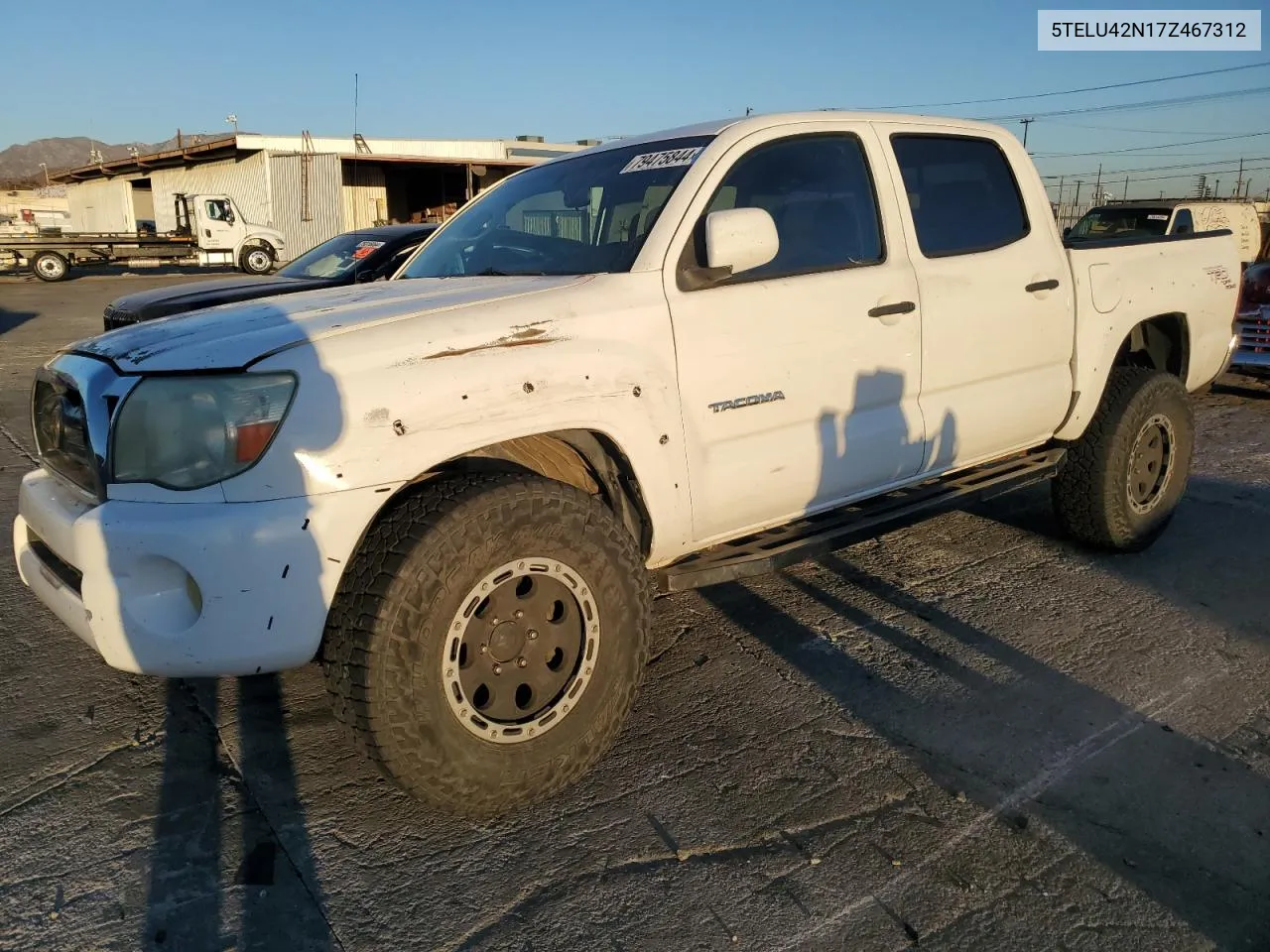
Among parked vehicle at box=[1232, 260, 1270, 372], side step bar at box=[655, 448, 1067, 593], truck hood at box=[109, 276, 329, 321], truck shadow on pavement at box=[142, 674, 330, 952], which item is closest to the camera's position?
truck shadow on pavement at box=[142, 674, 330, 952]

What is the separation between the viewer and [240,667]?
2404mm

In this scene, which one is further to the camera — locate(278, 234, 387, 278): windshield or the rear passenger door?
locate(278, 234, 387, 278): windshield

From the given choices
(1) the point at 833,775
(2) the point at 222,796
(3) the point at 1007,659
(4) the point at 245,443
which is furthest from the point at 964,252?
(2) the point at 222,796

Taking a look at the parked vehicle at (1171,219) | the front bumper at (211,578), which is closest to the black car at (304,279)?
the front bumper at (211,578)

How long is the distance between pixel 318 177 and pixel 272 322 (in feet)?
115

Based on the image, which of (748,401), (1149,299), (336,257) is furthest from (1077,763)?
(336,257)

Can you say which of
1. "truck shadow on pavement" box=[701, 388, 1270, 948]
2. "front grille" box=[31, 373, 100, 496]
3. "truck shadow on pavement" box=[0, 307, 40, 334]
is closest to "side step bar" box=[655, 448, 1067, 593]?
"truck shadow on pavement" box=[701, 388, 1270, 948]

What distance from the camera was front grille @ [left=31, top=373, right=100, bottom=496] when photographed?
259 centimetres

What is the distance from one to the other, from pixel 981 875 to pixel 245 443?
2138 millimetres

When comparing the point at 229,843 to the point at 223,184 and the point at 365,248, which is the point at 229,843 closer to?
the point at 365,248

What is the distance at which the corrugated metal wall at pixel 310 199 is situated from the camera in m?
34.4

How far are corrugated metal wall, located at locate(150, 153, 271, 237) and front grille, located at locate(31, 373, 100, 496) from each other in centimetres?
3269

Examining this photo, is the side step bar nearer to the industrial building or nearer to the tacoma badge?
the tacoma badge

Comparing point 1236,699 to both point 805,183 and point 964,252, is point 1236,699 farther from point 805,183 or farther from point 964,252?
point 805,183
